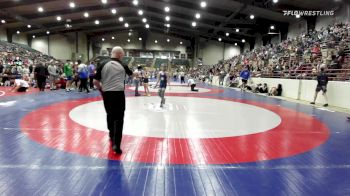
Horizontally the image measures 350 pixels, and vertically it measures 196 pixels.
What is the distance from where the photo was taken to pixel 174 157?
13.3ft

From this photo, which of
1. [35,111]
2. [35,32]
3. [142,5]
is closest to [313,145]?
[35,111]

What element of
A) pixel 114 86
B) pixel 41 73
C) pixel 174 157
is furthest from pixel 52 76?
pixel 174 157

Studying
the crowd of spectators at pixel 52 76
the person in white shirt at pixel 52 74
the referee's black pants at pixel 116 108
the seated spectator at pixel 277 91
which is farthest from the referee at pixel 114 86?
the person in white shirt at pixel 52 74

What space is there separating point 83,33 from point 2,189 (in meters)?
49.1

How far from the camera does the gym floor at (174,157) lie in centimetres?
302

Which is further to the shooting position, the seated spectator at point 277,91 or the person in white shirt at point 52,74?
the person in white shirt at point 52,74

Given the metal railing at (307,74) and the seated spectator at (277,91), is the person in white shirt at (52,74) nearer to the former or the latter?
the seated spectator at (277,91)

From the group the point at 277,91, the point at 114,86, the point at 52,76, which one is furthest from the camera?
the point at 52,76

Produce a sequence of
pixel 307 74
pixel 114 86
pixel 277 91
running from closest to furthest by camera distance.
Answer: pixel 114 86 → pixel 307 74 → pixel 277 91

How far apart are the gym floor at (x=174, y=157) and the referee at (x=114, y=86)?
1.42 feet

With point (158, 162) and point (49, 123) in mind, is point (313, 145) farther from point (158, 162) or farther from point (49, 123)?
point (49, 123)

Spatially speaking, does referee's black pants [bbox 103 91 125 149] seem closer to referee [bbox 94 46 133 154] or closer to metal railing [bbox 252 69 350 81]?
referee [bbox 94 46 133 154]

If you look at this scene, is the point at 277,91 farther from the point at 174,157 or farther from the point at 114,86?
the point at 114,86

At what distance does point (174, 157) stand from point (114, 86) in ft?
4.52
